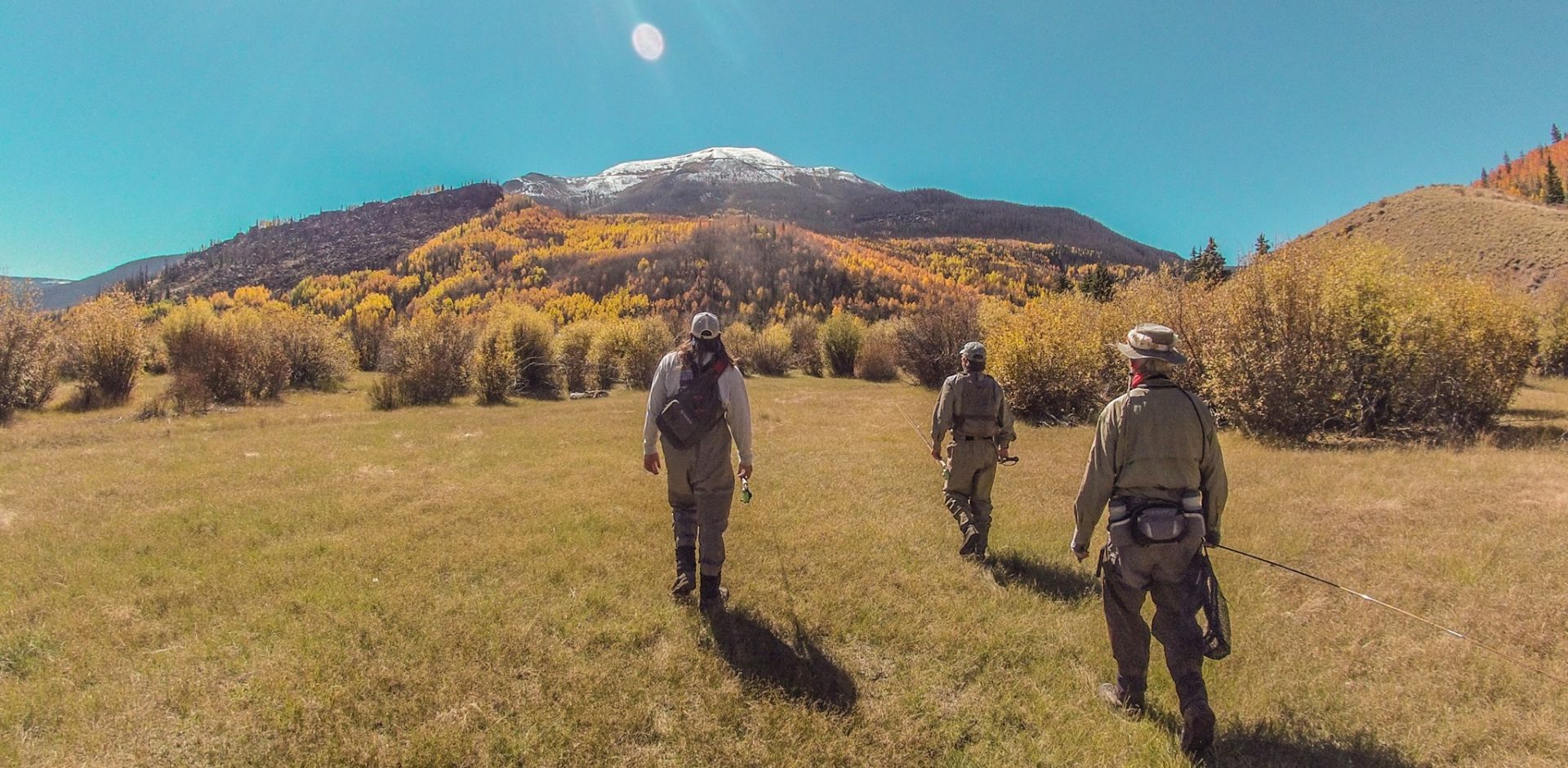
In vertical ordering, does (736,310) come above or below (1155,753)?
above

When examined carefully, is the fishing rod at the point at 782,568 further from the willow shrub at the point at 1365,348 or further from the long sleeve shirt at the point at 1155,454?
the willow shrub at the point at 1365,348

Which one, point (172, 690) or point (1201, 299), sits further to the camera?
point (1201, 299)

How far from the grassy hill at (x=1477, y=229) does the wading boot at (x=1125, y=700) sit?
6882 cm

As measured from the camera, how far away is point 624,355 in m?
39.2

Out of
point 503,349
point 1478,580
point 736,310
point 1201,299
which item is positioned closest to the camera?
point 1478,580

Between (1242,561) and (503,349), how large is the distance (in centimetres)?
3093

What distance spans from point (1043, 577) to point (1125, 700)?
8.29 ft

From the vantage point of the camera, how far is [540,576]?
6.30m

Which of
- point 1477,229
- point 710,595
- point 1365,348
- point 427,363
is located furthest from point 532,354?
point 1477,229

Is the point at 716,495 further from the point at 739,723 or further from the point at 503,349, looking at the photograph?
the point at 503,349

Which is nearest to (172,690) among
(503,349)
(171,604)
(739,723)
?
(171,604)

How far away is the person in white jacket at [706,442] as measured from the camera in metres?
5.21

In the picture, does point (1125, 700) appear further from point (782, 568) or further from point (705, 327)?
point (705, 327)

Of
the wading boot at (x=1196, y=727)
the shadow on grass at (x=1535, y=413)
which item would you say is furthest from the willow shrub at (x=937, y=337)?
the wading boot at (x=1196, y=727)
